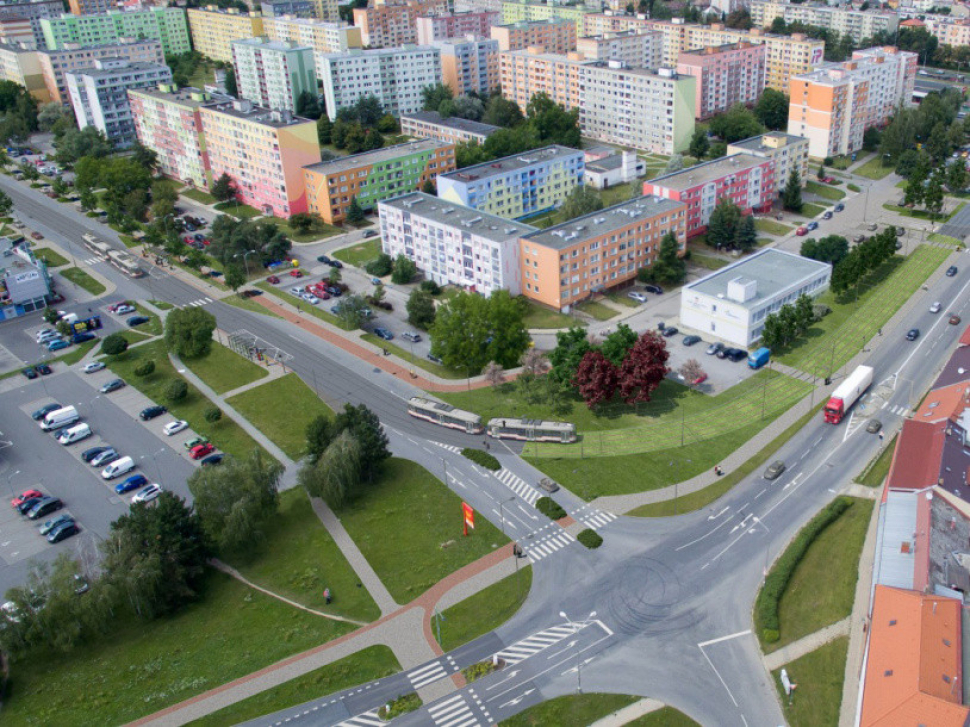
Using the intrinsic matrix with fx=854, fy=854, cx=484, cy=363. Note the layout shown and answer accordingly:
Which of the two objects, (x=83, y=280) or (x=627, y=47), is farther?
(x=627, y=47)

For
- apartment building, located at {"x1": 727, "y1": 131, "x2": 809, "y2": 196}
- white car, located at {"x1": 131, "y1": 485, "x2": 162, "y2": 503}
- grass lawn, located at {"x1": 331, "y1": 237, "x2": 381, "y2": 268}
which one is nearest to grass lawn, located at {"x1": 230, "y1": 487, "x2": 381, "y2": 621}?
white car, located at {"x1": 131, "y1": 485, "x2": 162, "y2": 503}

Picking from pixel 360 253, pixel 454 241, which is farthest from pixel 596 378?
pixel 360 253

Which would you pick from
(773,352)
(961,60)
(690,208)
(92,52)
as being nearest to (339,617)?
(773,352)

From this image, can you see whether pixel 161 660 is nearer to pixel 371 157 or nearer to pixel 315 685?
pixel 315 685

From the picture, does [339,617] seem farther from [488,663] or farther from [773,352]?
Answer: [773,352]

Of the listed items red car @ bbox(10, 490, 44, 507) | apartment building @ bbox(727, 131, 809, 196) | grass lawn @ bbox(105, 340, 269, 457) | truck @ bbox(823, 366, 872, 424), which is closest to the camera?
red car @ bbox(10, 490, 44, 507)

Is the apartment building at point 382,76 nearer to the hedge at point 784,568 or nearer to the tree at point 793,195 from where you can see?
the tree at point 793,195

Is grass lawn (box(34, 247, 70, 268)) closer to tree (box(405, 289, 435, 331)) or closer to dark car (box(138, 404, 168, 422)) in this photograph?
dark car (box(138, 404, 168, 422))
